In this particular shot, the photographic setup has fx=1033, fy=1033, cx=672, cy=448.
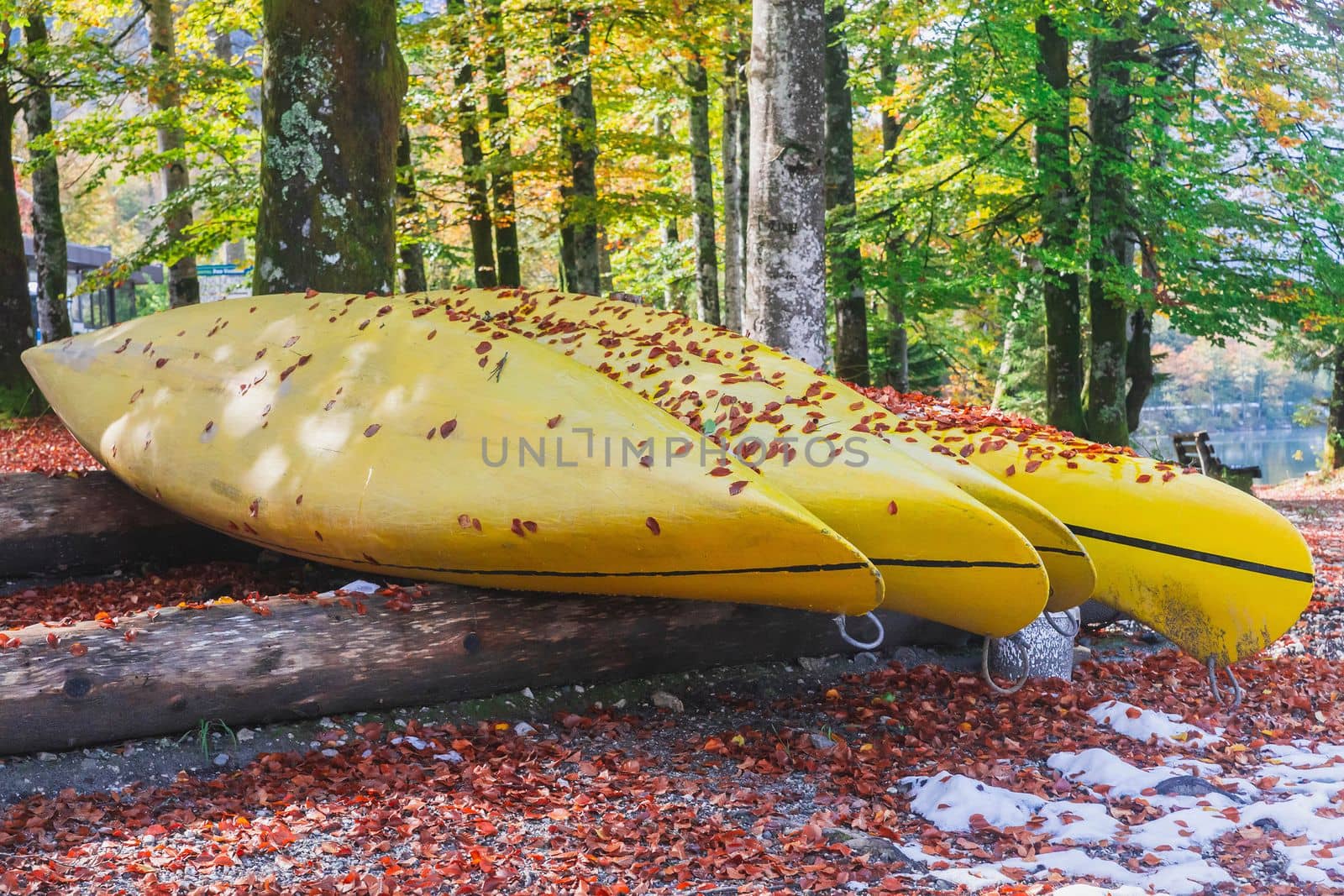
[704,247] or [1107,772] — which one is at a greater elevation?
[704,247]

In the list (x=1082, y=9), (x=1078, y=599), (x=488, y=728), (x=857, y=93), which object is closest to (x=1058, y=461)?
(x=1078, y=599)

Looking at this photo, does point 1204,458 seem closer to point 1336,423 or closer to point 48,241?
point 1336,423

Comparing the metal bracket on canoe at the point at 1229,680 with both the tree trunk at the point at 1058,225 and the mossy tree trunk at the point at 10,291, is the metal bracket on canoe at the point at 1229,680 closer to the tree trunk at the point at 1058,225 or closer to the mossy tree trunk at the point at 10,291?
the tree trunk at the point at 1058,225

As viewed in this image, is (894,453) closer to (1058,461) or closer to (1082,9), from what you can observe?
(1058,461)

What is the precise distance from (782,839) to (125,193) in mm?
62192

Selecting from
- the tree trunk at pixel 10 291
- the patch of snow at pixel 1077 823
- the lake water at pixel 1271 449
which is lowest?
the lake water at pixel 1271 449

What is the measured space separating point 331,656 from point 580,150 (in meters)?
8.76

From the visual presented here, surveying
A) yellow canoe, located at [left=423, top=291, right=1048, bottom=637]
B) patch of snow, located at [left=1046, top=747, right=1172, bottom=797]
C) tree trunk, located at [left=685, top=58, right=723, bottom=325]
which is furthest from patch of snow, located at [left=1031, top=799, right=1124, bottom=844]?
tree trunk, located at [left=685, top=58, right=723, bottom=325]

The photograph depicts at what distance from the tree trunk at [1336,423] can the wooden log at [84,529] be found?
18.5m

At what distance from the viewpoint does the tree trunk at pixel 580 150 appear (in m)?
10.4

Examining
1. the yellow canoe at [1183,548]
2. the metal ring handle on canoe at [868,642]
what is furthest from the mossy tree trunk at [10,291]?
the yellow canoe at [1183,548]

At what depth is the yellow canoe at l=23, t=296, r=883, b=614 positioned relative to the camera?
10.9 feet

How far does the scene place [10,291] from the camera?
39.0 ft

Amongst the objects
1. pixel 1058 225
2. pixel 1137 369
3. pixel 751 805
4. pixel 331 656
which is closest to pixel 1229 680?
pixel 751 805
